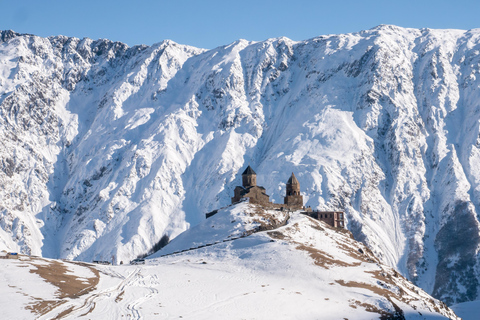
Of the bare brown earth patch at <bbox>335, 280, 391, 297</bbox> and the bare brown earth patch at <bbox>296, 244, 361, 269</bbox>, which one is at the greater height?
the bare brown earth patch at <bbox>296, 244, 361, 269</bbox>

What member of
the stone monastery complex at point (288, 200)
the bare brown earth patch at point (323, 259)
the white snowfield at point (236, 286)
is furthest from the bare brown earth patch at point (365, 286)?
the stone monastery complex at point (288, 200)

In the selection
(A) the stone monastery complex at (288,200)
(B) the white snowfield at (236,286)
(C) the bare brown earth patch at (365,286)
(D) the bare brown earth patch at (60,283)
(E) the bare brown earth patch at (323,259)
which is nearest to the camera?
(D) the bare brown earth patch at (60,283)

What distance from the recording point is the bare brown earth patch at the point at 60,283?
73938 mm

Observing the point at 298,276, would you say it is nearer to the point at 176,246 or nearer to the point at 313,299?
the point at 313,299

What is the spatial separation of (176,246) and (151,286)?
43696mm

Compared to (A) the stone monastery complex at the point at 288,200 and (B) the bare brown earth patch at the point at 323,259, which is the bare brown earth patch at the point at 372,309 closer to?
(B) the bare brown earth patch at the point at 323,259

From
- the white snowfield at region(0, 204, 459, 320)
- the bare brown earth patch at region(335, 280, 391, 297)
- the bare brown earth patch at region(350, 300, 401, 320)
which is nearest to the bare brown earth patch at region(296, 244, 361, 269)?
the white snowfield at region(0, 204, 459, 320)

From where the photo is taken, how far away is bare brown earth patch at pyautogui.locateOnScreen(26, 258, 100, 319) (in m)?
73.9

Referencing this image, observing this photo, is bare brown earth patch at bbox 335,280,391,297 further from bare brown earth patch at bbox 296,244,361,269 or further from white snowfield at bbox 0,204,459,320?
bare brown earth patch at bbox 296,244,361,269

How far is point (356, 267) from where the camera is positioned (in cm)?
10806

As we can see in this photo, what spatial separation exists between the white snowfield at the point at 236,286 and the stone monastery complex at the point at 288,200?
23312 mm

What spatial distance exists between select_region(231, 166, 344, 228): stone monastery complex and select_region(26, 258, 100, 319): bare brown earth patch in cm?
6093

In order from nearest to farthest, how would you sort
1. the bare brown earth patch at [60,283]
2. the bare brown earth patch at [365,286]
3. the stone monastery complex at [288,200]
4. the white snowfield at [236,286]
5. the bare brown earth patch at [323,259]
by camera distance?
1. the bare brown earth patch at [60,283]
2. the white snowfield at [236,286]
3. the bare brown earth patch at [365,286]
4. the bare brown earth patch at [323,259]
5. the stone monastery complex at [288,200]

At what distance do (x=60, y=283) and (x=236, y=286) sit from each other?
2449cm
